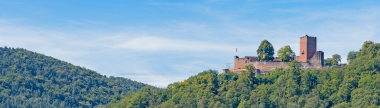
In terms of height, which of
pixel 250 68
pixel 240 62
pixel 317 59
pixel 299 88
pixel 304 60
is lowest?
pixel 299 88

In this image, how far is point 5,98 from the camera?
198 m

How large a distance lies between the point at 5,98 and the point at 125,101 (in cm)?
10439

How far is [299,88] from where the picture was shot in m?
78.4

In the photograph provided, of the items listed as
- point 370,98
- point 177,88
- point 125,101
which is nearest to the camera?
point 370,98

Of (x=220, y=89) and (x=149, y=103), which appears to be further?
(x=149, y=103)

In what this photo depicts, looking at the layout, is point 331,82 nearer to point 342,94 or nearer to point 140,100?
point 342,94

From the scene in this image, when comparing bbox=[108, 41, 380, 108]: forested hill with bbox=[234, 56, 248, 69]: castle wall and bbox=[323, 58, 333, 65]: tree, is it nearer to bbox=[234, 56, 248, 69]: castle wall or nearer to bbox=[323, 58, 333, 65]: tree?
bbox=[234, 56, 248, 69]: castle wall

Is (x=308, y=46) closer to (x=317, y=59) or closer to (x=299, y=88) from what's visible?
(x=317, y=59)

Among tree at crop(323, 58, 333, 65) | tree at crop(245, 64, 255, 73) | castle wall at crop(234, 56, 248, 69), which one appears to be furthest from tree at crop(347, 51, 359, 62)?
castle wall at crop(234, 56, 248, 69)

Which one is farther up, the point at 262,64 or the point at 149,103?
the point at 262,64

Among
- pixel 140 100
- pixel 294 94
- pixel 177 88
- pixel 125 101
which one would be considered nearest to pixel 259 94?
pixel 294 94

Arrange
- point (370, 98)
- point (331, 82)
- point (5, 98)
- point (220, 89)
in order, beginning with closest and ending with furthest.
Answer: point (370, 98)
point (331, 82)
point (220, 89)
point (5, 98)

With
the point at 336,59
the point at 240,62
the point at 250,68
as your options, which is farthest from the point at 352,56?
the point at 240,62

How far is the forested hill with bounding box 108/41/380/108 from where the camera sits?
7412 cm
